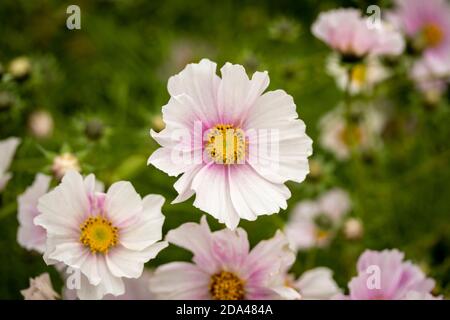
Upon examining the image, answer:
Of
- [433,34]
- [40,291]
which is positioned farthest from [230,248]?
[433,34]

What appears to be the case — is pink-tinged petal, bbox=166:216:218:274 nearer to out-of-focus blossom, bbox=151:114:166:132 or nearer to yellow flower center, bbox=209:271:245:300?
yellow flower center, bbox=209:271:245:300

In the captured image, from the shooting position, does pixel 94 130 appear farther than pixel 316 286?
Yes

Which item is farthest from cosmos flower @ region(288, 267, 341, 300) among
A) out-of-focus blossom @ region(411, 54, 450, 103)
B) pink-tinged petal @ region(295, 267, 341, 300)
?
out-of-focus blossom @ region(411, 54, 450, 103)

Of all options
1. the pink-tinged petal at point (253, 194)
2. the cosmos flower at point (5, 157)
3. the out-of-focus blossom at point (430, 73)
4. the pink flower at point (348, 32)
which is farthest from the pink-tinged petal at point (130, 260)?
the out-of-focus blossom at point (430, 73)

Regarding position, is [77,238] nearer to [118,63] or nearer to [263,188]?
[263,188]

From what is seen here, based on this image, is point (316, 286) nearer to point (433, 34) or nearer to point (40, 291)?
point (40, 291)

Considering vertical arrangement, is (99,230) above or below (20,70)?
below

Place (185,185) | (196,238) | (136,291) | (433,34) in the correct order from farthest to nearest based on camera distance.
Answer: (433,34) < (136,291) < (196,238) < (185,185)
